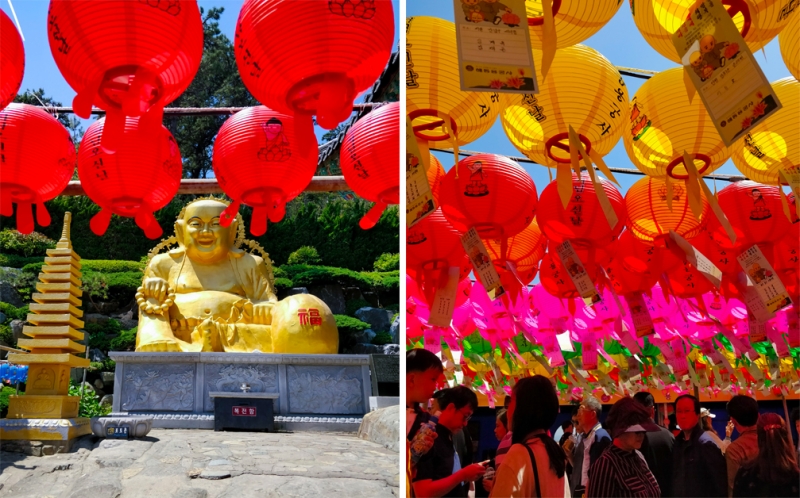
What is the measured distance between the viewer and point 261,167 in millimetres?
3211

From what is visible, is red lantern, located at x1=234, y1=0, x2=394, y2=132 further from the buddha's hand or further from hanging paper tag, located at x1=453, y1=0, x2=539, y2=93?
the buddha's hand

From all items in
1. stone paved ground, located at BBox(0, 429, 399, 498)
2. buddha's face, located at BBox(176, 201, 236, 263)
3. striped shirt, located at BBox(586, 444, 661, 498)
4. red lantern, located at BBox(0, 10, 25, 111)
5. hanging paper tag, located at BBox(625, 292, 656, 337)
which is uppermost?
buddha's face, located at BBox(176, 201, 236, 263)

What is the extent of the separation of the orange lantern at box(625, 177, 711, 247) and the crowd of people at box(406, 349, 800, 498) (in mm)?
988

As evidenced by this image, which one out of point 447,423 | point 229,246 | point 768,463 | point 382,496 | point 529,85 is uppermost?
point 229,246

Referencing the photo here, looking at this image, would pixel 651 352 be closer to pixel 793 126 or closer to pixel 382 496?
pixel 382 496

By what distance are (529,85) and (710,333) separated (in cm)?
478

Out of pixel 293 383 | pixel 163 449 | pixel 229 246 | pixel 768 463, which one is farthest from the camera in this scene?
pixel 229 246

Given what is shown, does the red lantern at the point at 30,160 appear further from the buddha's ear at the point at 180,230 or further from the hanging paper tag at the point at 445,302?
the buddha's ear at the point at 180,230

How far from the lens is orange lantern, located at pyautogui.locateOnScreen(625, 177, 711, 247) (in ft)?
12.1

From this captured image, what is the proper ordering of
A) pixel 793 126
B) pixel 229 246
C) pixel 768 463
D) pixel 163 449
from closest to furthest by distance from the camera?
pixel 793 126 < pixel 768 463 < pixel 163 449 < pixel 229 246

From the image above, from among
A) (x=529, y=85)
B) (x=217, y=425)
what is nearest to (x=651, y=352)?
(x=217, y=425)

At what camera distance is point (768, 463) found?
12.3ft

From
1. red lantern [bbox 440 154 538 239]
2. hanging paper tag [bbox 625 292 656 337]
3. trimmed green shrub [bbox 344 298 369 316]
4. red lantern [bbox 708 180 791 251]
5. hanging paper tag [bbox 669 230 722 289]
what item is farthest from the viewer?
trimmed green shrub [bbox 344 298 369 316]

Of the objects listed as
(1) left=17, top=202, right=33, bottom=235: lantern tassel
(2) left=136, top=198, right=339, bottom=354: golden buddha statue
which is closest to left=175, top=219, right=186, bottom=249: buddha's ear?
(2) left=136, top=198, right=339, bottom=354: golden buddha statue
